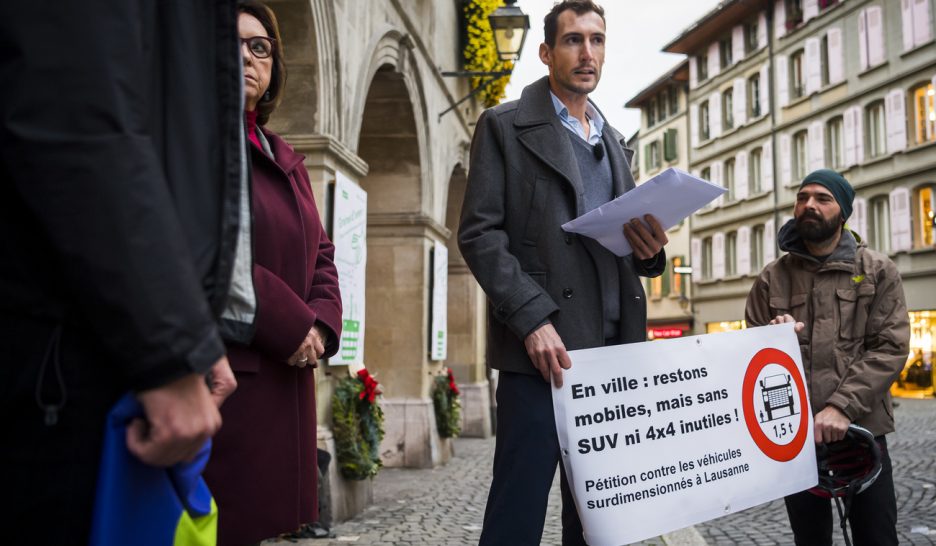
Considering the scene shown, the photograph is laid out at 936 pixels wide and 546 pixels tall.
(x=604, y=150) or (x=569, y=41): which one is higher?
(x=569, y=41)

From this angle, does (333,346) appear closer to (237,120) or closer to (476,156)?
(476,156)

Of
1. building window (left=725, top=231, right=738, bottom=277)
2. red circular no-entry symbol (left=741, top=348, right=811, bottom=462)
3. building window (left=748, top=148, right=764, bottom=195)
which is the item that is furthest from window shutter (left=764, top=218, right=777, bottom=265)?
red circular no-entry symbol (left=741, top=348, right=811, bottom=462)

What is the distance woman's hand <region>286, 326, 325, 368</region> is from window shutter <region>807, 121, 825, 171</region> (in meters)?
29.9

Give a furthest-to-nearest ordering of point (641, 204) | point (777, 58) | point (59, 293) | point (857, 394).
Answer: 1. point (777, 58)
2. point (857, 394)
3. point (641, 204)
4. point (59, 293)

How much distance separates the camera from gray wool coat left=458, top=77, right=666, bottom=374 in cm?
270

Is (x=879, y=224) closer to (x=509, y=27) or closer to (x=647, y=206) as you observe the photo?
(x=509, y=27)

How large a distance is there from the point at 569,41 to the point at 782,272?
5.14 ft

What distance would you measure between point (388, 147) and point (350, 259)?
3369 millimetres

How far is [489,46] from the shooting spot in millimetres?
12758

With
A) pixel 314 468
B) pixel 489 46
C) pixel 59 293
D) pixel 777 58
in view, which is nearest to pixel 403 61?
pixel 489 46

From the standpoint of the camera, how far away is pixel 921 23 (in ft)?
81.8

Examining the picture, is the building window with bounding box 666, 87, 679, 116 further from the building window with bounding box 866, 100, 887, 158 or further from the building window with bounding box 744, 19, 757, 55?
the building window with bounding box 866, 100, 887, 158

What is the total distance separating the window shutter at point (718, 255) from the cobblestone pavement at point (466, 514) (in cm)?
2552

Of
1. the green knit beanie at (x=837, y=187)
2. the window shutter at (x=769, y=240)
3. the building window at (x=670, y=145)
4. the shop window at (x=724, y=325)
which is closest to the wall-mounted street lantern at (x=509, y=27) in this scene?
the green knit beanie at (x=837, y=187)
